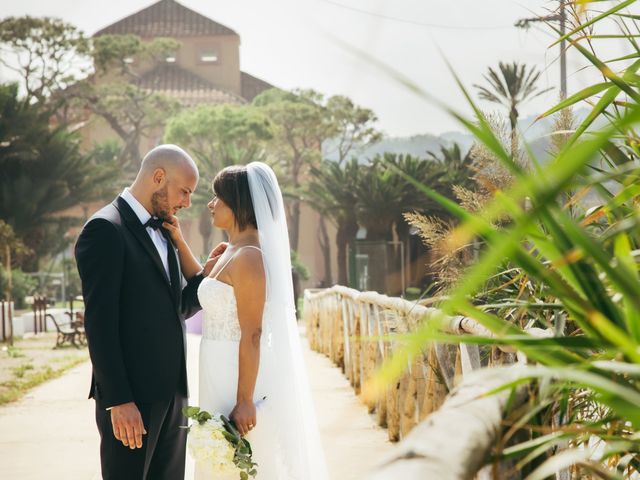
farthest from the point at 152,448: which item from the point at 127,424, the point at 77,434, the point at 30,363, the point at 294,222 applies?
the point at 294,222

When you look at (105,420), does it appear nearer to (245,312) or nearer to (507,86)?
(245,312)

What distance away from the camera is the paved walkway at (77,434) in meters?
6.77

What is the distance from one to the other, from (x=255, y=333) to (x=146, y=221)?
735 millimetres

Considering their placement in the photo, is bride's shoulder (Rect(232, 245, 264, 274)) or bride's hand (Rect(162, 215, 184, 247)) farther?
bride's hand (Rect(162, 215, 184, 247))

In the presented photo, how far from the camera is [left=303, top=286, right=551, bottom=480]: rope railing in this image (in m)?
1.33

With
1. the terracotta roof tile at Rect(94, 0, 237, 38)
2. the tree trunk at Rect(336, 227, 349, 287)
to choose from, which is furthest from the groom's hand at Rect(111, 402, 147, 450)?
the terracotta roof tile at Rect(94, 0, 237, 38)

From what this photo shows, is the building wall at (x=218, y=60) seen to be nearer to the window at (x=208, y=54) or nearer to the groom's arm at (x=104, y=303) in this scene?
the window at (x=208, y=54)

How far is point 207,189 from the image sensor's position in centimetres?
3859

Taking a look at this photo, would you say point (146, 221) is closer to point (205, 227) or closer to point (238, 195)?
point (238, 195)

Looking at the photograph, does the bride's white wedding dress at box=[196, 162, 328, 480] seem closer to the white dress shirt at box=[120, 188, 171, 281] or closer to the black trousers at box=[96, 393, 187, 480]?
the black trousers at box=[96, 393, 187, 480]

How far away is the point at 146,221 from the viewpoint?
447 centimetres

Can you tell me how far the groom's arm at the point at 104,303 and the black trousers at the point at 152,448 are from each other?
0.51 ft

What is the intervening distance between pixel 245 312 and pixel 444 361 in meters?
1.66

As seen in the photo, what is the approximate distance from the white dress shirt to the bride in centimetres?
7
